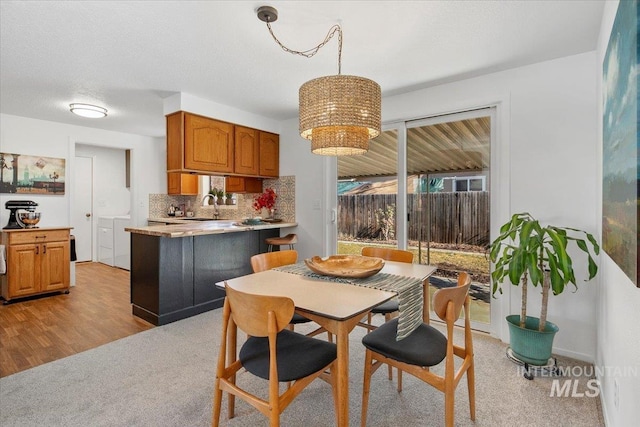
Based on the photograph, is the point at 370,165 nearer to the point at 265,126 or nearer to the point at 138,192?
the point at 265,126

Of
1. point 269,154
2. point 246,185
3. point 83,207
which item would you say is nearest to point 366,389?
point 269,154

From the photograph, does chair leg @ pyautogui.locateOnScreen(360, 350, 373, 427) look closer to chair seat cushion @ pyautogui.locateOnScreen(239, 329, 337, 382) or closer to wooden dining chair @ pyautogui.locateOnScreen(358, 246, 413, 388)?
chair seat cushion @ pyautogui.locateOnScreen(239, 329, 337, 382)

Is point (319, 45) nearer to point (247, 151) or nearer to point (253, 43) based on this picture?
point (253, 43)

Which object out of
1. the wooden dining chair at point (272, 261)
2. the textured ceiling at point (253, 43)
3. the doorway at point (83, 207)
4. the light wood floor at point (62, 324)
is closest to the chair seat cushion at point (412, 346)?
the wooden dining chair at point (272, 261)

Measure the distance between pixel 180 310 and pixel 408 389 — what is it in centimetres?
235

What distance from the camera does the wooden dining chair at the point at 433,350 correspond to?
4.89 feet

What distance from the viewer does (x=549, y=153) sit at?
2.60 meters

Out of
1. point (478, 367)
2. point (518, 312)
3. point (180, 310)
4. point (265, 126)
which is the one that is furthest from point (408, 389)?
point (265, 126)

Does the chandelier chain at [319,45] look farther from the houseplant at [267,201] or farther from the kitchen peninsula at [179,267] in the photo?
the houseplant at [267,201]

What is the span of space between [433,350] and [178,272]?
263 centimetres

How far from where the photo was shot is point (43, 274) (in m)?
4.08

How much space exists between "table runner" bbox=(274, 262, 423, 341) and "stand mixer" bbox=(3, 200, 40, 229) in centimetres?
407

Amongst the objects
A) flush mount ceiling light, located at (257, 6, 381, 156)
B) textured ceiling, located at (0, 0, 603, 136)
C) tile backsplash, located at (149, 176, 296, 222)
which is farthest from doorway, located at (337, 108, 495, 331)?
flush mount ceiling light, located at (257, 6, 381, 156)

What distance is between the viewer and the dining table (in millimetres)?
1396
